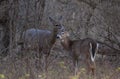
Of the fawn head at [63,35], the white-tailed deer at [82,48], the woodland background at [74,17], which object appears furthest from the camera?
the woodland background at [74,17]

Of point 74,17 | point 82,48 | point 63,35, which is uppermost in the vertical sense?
point 74,17

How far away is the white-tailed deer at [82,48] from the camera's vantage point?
12906 mm

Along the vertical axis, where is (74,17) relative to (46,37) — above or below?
above

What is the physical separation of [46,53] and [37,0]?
2668 mm

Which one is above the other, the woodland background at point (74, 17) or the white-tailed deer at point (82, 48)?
the woodland background at point (74, 17)

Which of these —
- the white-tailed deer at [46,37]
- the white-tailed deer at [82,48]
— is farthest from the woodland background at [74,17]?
the white-tailed deer at [82,48]

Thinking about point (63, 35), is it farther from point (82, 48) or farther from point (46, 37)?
point (46, 37)

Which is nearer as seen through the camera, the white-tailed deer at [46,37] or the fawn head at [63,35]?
the fawn head at [63,35]

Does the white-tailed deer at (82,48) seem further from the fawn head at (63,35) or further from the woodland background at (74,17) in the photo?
the woodland background at (74,17)

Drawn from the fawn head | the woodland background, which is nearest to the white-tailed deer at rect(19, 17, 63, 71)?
the fawn head

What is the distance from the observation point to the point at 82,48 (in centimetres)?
1323

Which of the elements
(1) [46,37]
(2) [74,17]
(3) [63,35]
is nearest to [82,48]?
(3) [63,35]

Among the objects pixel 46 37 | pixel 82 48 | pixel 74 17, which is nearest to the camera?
pixel 82 48

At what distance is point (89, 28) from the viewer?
660 inches
